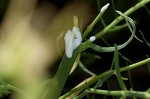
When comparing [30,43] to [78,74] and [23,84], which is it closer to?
[23,84]

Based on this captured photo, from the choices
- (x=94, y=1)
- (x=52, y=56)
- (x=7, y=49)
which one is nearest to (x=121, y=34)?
(x=94, y=1)

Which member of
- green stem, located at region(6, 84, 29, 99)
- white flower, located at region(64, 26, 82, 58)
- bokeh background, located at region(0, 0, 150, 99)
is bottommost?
green stem, located at region(6, 84, 29, 99)

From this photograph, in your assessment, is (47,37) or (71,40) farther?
(47,37)

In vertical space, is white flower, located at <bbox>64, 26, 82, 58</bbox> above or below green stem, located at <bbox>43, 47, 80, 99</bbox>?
above

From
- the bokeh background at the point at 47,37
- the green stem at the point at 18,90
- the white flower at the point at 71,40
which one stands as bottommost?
the green stem at the point at 18,90

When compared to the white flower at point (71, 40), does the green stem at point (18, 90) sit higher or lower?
lower

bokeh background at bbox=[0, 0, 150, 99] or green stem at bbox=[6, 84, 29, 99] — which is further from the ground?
bokeh background at bbox=[0, 0, 150, 99]
